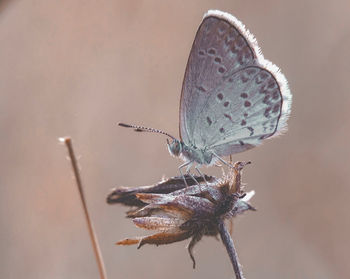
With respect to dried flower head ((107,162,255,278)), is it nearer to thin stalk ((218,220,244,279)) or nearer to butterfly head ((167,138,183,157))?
thin stalk ((218,220,244,279))

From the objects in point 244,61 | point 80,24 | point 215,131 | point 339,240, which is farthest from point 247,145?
point 80,24

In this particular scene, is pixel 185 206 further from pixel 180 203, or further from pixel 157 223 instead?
pixel 157 223

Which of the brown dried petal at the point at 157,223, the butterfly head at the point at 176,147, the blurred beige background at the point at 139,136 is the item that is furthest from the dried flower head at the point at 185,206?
the blurred beige background at the point at 139,136

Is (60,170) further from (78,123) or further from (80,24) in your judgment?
(80,24)

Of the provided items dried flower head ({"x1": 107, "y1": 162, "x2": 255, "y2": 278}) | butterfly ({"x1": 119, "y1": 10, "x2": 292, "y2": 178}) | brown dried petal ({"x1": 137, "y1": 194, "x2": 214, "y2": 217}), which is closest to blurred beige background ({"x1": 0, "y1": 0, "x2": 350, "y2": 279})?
butterfly ({"x1": 119, "y1": 10, "x2": 292, "y2": 178})

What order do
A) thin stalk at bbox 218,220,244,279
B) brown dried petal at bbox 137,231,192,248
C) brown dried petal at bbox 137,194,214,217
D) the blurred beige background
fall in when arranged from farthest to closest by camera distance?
the blurred beige background, brown dried petal at bbox 137,194,214,217, brown dried petal at bbox 137,231,192,248, thin stalk at bbox 218,220,244,279

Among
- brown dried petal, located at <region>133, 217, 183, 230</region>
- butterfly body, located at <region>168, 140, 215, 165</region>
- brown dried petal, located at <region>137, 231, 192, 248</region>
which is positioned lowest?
brown dried petal, located at <region>137, 231, 192, 248</region>
